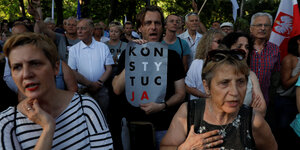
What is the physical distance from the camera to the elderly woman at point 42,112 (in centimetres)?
164

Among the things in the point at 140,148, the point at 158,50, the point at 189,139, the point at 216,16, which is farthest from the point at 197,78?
the point at 216,16

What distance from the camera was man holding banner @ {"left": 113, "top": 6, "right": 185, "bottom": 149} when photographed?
2639mm

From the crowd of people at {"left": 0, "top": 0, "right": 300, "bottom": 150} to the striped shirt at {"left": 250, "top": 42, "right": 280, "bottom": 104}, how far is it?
15 millimetres

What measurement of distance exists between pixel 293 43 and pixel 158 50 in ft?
8.48

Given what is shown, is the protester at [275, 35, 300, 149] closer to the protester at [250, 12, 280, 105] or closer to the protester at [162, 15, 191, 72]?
the protester at [250, 12, 280, 105]

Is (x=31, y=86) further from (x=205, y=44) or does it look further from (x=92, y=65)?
(x=92, y=65)

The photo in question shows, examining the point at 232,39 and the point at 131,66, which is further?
the point at 232,39

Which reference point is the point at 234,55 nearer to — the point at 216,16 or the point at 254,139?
the point at 254,139

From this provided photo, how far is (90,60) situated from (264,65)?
2723 millimetres

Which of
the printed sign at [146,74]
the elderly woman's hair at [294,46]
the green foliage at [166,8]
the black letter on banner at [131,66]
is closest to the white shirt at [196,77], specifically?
the printed sign at [146,74]

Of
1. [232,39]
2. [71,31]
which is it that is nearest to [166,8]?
[71,31]

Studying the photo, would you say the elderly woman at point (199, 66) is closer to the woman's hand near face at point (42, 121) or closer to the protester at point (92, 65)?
the protester at point (92, 65)

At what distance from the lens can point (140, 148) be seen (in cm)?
258

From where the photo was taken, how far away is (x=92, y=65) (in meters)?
4.38
